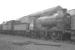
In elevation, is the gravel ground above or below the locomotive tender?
below

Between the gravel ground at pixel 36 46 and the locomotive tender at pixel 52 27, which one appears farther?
the locomotive tender at pixel 52 27

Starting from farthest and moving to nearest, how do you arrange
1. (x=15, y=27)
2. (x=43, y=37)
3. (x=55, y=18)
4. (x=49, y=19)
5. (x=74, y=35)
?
(x=15, y=27), (x=43, y=37), (x=49, y=19), (x=55, y=18), (x=74, y=35)

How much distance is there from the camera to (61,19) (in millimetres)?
13875

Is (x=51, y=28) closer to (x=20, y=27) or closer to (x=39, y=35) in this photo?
(x=39, y=35)

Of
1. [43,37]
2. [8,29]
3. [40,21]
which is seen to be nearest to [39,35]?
[43,37]

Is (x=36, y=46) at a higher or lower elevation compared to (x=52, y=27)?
lower

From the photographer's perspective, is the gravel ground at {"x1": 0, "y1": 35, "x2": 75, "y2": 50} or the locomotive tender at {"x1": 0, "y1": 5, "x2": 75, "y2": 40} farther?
the locomotive tender at {"x1": 0, "y1": 5, "x2": 75, "y2": 40}

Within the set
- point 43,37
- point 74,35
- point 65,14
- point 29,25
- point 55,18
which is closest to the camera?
point 74,35

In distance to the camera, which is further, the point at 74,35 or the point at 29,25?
the point at 29,25

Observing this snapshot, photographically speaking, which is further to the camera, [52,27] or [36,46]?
[52,27]

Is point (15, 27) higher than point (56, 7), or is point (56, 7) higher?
point (56, 7)

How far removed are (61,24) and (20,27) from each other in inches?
450

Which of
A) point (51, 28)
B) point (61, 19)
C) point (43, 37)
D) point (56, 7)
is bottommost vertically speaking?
point (43, 37)

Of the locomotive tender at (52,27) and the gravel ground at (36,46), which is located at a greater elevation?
the locomotive tender at (52,27)
